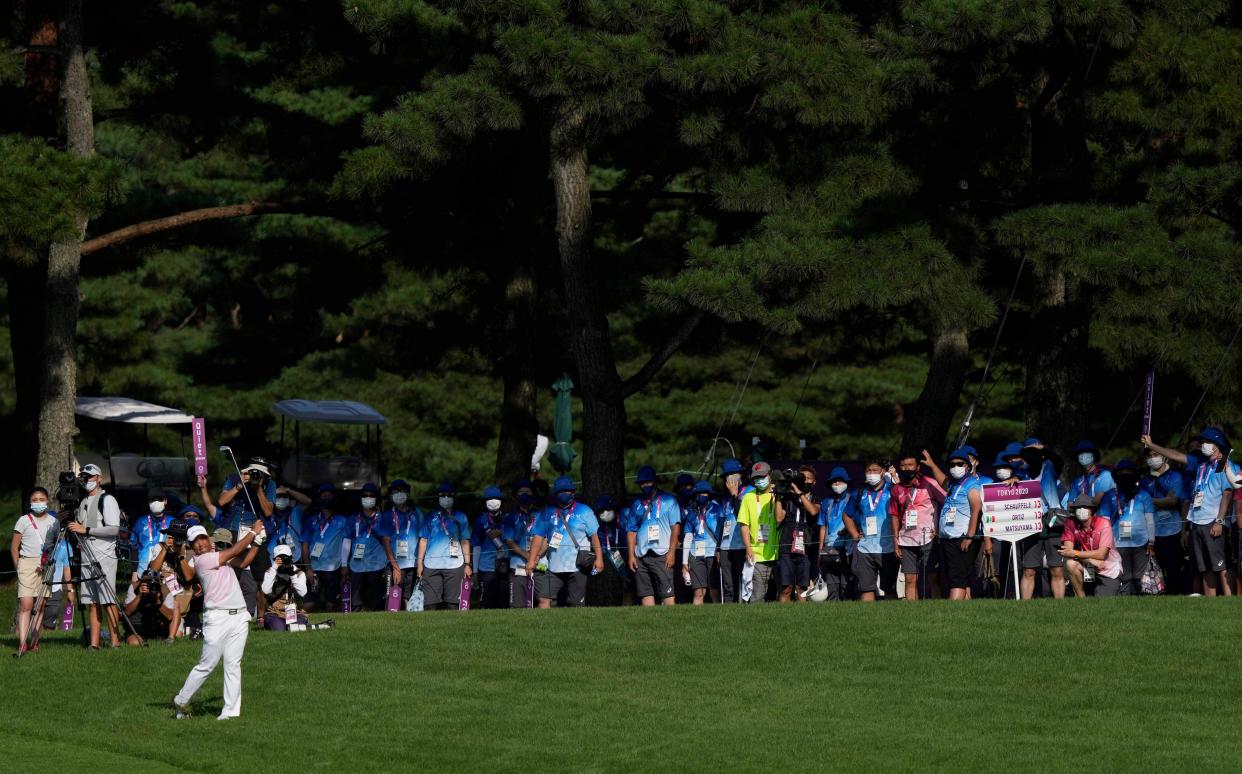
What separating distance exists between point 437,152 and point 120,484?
38.1 ft

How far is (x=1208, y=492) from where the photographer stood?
20656 mm

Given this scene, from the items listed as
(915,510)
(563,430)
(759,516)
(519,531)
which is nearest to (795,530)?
(759,516)

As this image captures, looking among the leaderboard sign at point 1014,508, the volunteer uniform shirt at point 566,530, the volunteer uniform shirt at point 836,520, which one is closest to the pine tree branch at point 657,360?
the volunteer uniform shirt at point 566,530

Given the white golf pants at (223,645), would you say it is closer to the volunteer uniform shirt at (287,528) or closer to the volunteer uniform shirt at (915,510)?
the volunteer uniform shirt at (287,528)

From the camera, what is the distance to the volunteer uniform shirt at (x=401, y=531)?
2502 cm

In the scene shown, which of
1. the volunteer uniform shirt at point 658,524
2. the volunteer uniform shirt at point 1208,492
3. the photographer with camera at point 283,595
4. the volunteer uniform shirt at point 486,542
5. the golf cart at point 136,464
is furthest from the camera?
the golf cart at point 136,464

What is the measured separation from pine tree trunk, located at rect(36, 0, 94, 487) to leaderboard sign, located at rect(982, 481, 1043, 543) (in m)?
13.6

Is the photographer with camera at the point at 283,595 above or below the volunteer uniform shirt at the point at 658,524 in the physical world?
below

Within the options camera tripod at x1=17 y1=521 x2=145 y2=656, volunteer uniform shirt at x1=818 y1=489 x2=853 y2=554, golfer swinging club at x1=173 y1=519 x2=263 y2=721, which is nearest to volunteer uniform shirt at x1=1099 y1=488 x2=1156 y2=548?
volunteer uniform shirt at x1=818 y1=489 x2=853 y2=554

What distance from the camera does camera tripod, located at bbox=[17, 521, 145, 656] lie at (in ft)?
69.2

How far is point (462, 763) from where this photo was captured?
15977 millimetres

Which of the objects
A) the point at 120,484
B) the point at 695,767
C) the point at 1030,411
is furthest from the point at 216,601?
the point at 120,484

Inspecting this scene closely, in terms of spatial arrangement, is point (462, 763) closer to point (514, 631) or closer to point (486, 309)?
point (514, 631)

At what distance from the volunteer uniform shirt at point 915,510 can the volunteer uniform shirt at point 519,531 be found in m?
5.14
